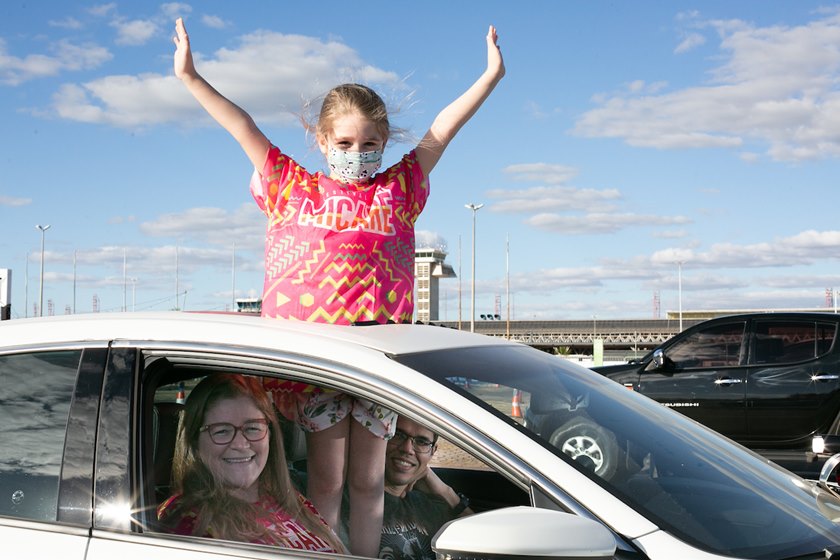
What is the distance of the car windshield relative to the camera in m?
2.19

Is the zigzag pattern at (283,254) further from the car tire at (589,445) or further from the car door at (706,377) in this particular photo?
the car door at (706,377)

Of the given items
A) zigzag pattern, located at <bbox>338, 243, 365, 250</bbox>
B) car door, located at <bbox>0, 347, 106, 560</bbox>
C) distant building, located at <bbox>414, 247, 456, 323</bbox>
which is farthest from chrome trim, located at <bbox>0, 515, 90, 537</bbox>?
distant building, located at <bbox>414, 247, 456, 323</bbox>

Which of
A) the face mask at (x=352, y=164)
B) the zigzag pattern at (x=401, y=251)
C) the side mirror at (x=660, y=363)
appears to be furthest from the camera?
the side mirror at (x=660, y=363)

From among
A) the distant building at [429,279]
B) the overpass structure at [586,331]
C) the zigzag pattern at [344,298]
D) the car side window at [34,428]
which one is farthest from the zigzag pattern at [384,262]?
the distant building at [429,279]

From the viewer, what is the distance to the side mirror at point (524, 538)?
6.16 ft

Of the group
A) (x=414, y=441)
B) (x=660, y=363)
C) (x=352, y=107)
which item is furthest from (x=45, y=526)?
(x=660, y=363)

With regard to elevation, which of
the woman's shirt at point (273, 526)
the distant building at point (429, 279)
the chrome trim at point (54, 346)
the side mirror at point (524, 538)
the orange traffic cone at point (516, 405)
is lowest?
the woman's shirt at point (273, 526)

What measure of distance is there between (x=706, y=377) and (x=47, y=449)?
26.0ft

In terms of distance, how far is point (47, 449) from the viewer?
8.23 feet

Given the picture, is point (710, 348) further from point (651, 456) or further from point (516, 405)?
point (516, 405)

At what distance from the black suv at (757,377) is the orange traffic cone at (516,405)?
6927 mm

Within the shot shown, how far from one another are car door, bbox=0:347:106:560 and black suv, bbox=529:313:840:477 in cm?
757

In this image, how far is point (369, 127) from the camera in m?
3.43

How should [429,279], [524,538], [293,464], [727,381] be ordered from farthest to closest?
[429,279] → [727,381] → [293,464] → [524,538]
